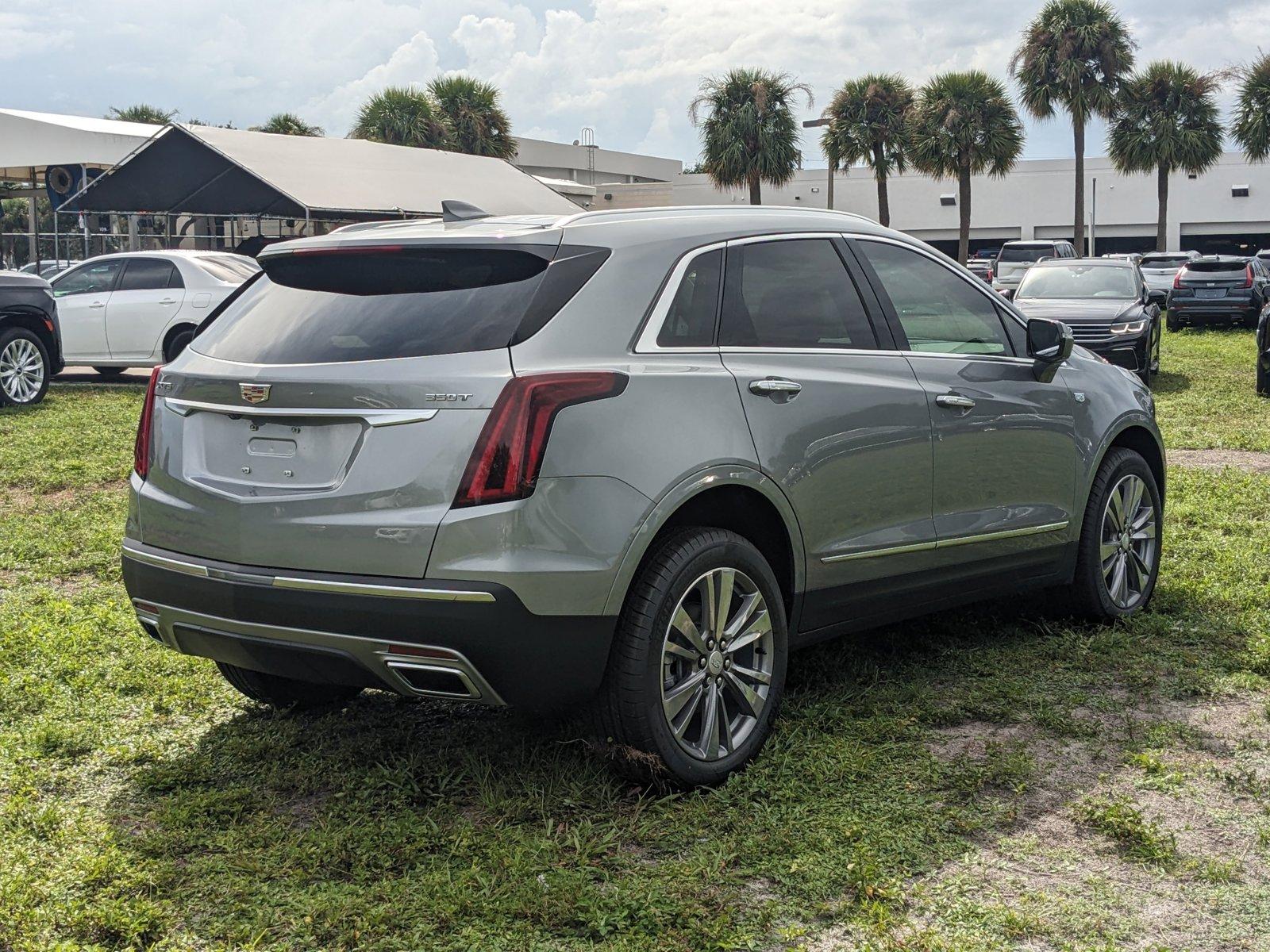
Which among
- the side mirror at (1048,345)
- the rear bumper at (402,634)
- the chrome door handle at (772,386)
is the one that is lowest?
the rear bumper at (402,634)

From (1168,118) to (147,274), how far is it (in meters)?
45.1

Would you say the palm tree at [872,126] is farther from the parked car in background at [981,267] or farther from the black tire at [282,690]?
the black tire at [282,690]

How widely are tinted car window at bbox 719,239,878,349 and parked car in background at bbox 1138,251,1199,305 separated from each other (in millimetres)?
33907

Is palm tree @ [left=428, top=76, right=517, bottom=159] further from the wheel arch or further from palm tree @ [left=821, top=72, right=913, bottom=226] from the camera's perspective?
the wheel arch

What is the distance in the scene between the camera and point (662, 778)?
406 centimetres

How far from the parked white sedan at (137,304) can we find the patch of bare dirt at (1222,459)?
10.4 meters

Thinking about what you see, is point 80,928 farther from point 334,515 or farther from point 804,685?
point 804,685

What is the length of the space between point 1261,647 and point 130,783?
4294 millimetres

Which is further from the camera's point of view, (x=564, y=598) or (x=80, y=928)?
(x=564, y=598)

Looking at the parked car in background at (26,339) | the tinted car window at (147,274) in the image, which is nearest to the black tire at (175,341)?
the tinted car window at (147,274)

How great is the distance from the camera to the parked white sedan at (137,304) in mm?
16422

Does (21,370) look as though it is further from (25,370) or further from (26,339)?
(26,339)

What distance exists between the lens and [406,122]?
50156mm

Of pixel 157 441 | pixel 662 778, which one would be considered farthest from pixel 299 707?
pixel 662 778
